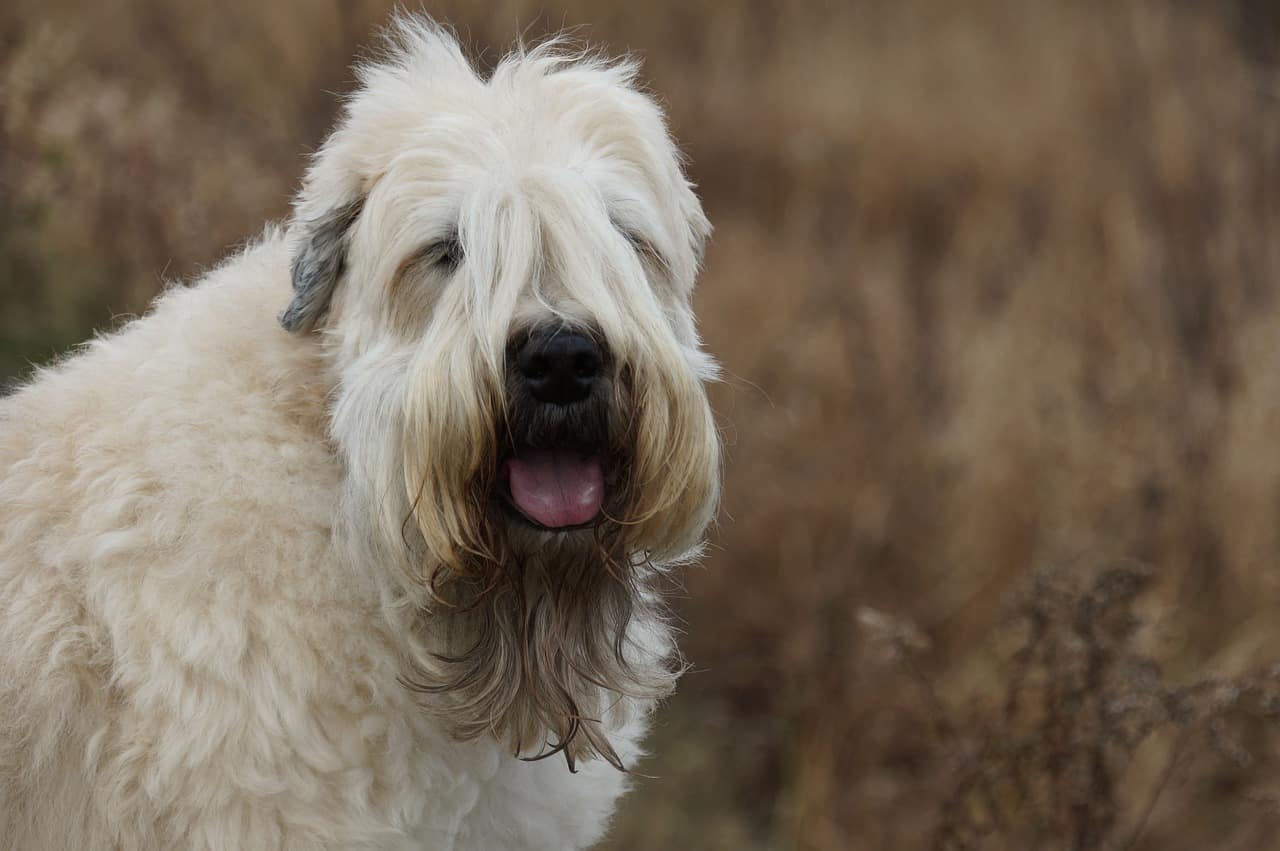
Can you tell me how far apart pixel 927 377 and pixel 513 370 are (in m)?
5.32

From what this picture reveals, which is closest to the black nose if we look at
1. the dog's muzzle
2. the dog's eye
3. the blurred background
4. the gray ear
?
the dog's muzzle

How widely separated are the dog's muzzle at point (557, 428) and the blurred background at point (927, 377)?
4.94 ft

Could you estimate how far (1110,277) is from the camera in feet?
25.7

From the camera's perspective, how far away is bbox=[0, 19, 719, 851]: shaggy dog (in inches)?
100

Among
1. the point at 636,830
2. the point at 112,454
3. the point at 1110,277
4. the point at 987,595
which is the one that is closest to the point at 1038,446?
the point at 987,595

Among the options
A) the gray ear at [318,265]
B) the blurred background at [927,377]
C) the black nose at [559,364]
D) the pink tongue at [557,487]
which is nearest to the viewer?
the black nose at [559,364]

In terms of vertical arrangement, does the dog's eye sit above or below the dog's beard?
above

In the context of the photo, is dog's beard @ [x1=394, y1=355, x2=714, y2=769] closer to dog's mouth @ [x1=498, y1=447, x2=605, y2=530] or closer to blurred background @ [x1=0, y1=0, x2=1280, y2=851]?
dog's mouth @ [x1=498, y1=447, x2=605, y2=530]

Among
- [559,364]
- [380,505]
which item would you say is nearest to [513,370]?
[559,364]

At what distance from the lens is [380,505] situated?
2.57m

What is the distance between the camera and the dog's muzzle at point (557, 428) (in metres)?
2.49

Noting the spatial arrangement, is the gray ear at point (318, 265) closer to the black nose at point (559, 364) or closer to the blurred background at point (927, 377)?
the black nose at point (559, 364)

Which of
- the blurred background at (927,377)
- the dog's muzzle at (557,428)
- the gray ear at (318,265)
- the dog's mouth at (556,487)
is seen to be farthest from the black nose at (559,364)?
the blurred background at (927,377)

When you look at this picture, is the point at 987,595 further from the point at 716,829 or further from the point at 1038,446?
the point at 716,829
